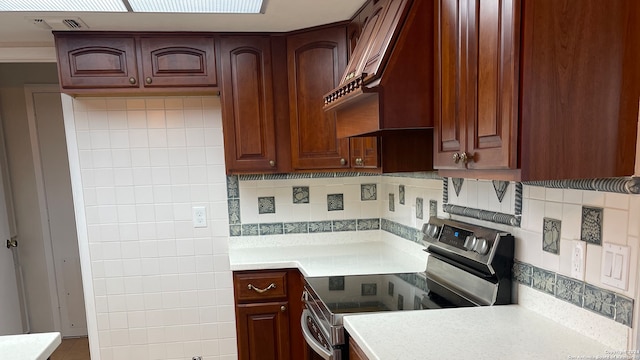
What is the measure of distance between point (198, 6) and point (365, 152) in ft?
3.42

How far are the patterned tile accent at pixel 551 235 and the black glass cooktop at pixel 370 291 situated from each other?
1.55ft

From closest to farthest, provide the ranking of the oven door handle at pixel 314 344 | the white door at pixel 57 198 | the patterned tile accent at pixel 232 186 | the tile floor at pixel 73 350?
the oven door handle at pixel 314 344
the patterned tile accent at pixel 232 186
the tile floor at pixel 73 350
the white door at pixel 57 198

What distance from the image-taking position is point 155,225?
2414mm

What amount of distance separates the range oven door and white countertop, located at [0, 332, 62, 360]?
0.92 meters

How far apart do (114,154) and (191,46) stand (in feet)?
2.73

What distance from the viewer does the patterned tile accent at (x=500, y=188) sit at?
55.0 inches

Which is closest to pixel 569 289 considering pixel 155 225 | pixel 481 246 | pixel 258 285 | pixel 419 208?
pixel 481 246

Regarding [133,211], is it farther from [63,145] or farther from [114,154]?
[63,145]

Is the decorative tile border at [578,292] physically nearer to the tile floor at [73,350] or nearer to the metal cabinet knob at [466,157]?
the metal cabinet knob at [466,157]

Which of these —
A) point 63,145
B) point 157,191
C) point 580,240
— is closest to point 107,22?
point 157,191

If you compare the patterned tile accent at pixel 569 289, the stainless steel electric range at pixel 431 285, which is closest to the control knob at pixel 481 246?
the stainless steel electric range at pixel 431 285

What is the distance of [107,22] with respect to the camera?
1911 mm

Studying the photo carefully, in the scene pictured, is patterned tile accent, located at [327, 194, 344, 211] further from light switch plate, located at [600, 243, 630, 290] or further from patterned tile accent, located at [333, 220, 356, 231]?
light switch plate, located at [600, 243, 630, 290]

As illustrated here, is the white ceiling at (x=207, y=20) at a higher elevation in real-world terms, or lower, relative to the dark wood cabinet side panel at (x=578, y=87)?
higher
